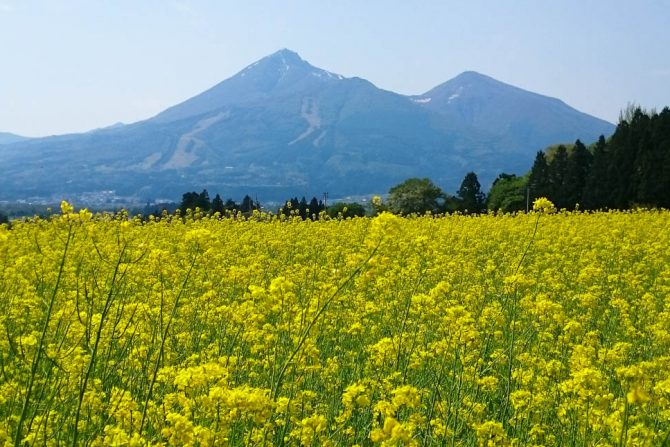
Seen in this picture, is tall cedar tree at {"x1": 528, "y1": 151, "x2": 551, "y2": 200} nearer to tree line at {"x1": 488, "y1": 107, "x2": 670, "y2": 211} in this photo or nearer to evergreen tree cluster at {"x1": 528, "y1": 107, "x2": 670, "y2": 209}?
tree line at {"x1": 488, "y1": 107, "x2": 670, "y2": 211}

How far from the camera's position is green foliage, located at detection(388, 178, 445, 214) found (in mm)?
56969

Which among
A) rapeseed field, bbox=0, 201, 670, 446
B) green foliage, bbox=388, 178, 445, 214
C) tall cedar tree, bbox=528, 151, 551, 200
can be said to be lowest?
rapeseed field, bbox=0, 201, 670, 446

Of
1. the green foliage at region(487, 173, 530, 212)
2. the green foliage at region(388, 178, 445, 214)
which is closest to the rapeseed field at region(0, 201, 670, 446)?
the green foliage at region(487, 173, 530, 212)

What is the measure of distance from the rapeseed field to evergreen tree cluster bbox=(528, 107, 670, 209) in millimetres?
24808

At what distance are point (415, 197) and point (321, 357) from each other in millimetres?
52203

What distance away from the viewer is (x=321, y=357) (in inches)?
232

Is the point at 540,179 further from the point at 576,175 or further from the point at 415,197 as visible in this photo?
the point at 415,197

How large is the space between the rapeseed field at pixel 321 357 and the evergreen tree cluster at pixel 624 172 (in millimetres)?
24808

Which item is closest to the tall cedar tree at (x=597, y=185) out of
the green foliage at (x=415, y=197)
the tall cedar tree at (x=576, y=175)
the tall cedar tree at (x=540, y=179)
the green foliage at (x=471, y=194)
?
the tall cedar tree at (x=576, y=175)

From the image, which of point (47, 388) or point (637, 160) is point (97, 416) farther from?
point (637, 160)

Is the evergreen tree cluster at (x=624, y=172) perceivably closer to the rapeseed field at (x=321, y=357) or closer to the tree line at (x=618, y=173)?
the tree line at (x=618, y=173)

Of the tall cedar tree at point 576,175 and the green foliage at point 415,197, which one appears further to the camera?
the green foliage at point 415,197

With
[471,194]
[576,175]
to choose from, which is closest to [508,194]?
[471,194]

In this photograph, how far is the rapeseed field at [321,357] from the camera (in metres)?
3.10
